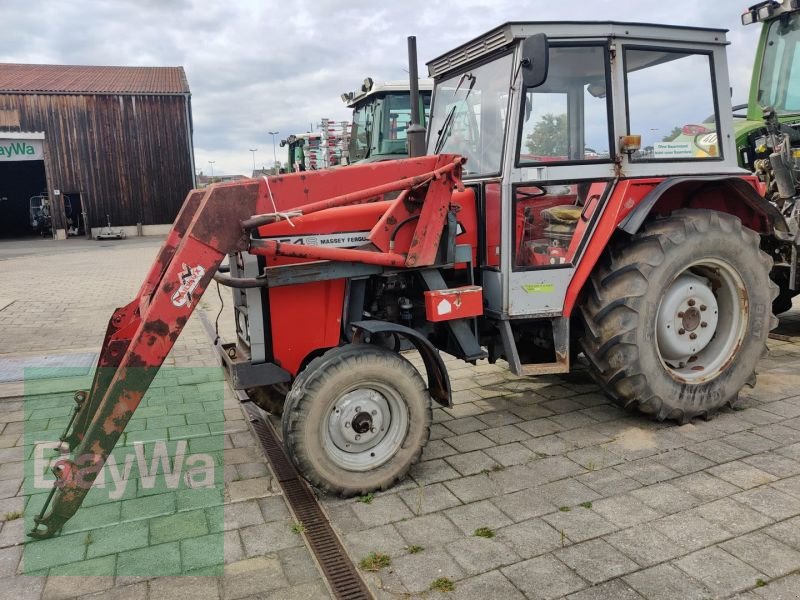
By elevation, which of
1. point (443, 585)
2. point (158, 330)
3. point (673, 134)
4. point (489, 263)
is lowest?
point (443, 585)

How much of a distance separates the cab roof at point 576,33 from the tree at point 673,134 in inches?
22.4

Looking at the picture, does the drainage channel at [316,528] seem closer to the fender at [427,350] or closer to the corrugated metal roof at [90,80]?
the fender at [427,350]

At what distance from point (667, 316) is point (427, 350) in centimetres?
169

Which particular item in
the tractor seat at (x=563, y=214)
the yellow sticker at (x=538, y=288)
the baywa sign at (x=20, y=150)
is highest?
the baywa sign at (x=20, y=150)

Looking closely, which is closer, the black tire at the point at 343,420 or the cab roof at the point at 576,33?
the black tire at the point at 343,420

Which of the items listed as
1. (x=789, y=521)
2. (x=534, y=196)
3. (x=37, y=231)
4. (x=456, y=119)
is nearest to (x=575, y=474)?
(x=789, y=521)

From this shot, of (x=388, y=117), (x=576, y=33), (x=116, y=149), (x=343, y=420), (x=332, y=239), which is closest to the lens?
(x=343, y=420)

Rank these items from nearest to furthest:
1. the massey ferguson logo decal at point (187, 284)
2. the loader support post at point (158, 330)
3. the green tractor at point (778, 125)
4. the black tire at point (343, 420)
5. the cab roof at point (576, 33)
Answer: the loader support post at point (158, 330) → the massey ferguson logo decal at point (187, 284) → the black tire at point (343, 420) → the cab roof at point (576, 33) → the green tractor at point (778, 125)

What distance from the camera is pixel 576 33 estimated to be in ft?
12.6

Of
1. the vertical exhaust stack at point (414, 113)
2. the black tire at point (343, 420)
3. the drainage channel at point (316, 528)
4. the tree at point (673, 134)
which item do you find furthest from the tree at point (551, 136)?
the drainage channel at point (316, 528)

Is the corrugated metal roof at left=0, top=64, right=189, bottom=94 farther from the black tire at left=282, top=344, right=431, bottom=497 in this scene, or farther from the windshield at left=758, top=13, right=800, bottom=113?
the black tire at left=282, top=344, right=431, bottom=497

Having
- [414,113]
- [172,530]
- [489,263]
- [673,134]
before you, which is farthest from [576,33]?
[172,530]

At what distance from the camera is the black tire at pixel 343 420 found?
3277 mm

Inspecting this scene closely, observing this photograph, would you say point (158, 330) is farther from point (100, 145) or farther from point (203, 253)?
point (100, 145)
